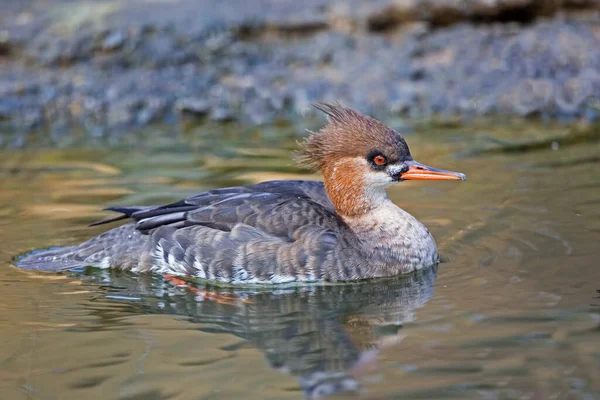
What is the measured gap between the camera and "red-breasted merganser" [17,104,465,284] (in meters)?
6.44

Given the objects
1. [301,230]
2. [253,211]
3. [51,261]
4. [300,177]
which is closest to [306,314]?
A: [301,230]

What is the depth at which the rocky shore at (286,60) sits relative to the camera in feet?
36.0

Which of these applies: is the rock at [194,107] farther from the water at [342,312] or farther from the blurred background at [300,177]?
the water at [342,312]

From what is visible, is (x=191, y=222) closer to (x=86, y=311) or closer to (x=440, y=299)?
(x=86, y=311)

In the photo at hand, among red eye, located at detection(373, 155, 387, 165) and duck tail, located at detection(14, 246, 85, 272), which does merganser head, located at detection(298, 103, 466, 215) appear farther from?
duck tail, located at detection(14, 246, 85, 272)

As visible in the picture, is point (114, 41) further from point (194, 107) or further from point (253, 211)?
point (253, 211)

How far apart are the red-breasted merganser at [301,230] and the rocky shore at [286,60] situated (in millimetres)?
4254

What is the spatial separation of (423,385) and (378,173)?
7.61ft

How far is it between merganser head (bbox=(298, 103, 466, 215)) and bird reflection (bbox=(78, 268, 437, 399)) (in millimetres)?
693

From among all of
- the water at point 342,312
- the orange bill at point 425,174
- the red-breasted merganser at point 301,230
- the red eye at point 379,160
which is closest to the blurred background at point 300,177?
the water at point 342,312

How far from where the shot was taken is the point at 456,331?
17.2 ft

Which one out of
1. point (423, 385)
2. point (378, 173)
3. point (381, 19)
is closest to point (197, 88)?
point (381, 19)

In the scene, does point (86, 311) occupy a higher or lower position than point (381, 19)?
lower

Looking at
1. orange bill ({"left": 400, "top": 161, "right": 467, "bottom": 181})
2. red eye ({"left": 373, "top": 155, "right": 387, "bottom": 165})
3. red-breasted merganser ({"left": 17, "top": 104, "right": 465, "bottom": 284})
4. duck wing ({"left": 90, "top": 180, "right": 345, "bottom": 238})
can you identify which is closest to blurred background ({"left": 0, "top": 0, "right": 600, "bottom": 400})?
red-breasted merganser ({"left": 17, "top": 104, "right": 465, "bottom": 284})
